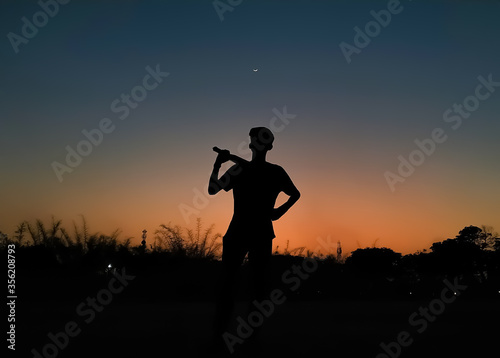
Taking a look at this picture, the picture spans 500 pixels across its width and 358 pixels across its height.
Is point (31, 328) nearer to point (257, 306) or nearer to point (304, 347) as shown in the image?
point (257, 306)

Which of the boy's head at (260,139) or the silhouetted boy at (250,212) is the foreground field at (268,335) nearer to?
the silhouetted boy at (250,212)

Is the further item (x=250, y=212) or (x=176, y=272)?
(x=176, y=272)

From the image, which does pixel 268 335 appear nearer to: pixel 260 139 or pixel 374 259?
pixel 260 139

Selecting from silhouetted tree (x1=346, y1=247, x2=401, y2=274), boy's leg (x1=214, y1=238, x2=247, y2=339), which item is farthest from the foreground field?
silhouetted tree (x1=346, y1=247, x2=401, y2=274)

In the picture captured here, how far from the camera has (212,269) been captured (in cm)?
1080

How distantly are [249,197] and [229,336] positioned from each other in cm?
121

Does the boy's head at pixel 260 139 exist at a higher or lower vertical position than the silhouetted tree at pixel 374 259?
higher

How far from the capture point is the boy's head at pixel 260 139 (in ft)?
14.0

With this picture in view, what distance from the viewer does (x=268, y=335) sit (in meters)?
4.88

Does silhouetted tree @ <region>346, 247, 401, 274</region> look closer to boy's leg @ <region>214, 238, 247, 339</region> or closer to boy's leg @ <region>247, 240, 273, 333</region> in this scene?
boy's leg @ <region>247, 240, 273, 333</region>

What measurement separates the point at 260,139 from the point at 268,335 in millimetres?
2140

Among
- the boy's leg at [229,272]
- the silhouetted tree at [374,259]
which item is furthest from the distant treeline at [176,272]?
the boy's leg at [229,272]

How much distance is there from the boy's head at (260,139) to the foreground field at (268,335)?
1.75 metres

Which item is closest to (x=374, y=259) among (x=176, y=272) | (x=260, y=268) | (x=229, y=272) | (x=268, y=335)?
(x=176, y=272)
